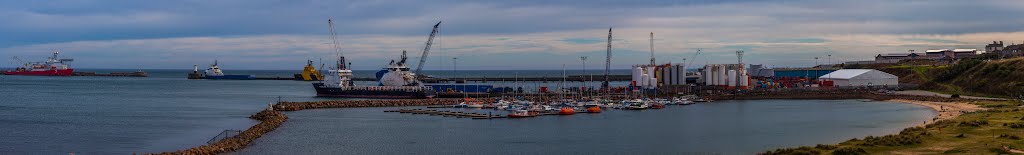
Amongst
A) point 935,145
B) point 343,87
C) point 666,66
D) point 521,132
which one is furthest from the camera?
point 666,66

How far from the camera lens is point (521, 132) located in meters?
48.2

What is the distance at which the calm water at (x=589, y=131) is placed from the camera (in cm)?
4012

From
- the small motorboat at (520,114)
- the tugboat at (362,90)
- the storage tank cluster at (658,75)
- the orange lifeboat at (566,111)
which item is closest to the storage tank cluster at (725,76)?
the storage tank cluster at (658,75)

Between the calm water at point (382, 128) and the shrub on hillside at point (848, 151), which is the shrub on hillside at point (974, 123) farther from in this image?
the shrub on hillside at point (848, 151)

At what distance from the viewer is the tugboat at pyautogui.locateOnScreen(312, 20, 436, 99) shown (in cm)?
8812

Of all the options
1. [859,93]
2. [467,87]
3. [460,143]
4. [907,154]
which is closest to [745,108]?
[859,93]

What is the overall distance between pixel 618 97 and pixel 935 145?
49.0 m

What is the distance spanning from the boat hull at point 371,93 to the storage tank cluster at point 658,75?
74.1ft

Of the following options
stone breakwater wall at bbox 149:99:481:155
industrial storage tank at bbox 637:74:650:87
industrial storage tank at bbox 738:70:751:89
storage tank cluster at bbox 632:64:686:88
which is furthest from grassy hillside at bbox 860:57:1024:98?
stone breakwater wall at bbox 149:99:481:155

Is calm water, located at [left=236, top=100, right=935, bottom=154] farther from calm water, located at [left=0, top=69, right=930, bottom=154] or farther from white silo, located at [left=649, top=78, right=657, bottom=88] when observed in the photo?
white silo, located at [left=649, top=78, right=657, bottom=88]

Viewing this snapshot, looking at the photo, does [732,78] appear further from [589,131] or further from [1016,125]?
[1016,125]

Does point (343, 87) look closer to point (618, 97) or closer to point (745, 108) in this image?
point (618, 97)

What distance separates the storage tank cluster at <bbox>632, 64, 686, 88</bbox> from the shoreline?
10692 millimetres

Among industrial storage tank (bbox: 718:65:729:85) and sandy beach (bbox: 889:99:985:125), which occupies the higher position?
industrial storage tank (bbox: 718:65:729:85)
